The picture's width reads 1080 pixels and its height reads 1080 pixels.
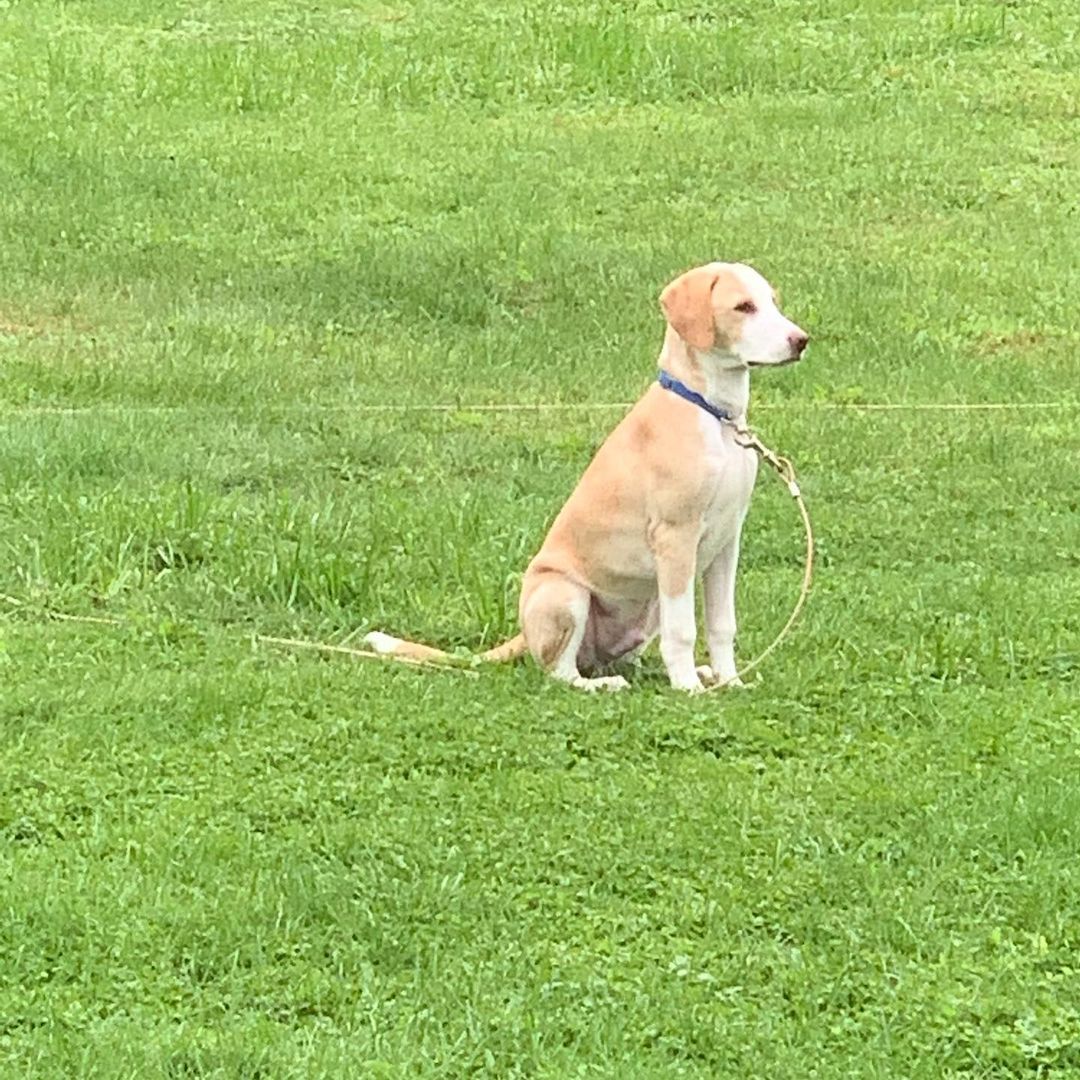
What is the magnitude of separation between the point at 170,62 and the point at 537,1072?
44.2 ft

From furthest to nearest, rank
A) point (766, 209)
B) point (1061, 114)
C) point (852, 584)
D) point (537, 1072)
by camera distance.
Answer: point (1061, 114), point (766, 209), point (852, 584), point (537, 1072)

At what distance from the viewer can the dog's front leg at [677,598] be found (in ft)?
21.1

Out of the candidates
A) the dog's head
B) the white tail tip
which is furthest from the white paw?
Answer: the dog's head

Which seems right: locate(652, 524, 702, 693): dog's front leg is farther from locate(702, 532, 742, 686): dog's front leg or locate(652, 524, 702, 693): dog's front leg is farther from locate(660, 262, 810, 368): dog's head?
locate(660, 262, 810, 368): dog's head

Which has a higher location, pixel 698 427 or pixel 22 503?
pixel 698 427

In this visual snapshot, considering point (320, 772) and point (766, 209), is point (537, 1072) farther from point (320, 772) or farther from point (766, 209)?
point (766, 209)

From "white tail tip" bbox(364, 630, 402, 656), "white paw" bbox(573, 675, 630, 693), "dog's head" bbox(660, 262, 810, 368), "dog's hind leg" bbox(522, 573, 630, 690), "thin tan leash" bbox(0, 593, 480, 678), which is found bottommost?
"thin tan leash" bbox(0, 593, 480, 678)

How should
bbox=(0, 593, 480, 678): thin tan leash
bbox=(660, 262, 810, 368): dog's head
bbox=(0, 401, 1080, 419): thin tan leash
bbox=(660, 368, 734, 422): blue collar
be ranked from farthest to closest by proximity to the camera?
bbox=(0, 401, 1080, 419): thin tan leash, bbox=(0, 593, 480, 678): thin tan leash, bbox=(660, 368, 734, 422): blue collar, bbox=(660, 262, 810, 368): dog's head

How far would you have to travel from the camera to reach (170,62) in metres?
16.9

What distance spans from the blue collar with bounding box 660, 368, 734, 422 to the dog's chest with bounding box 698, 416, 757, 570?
3 centimetres

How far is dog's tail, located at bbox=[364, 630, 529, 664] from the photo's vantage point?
6.87 m

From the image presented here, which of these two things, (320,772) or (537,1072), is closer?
(537,1072)

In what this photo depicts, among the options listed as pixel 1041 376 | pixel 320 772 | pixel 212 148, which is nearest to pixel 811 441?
pixel 1041 376

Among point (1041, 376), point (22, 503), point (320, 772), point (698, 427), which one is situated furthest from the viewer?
point (1041, 376)
